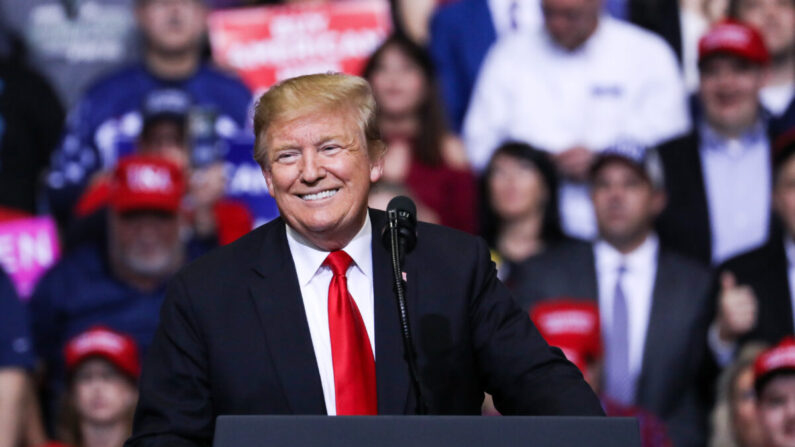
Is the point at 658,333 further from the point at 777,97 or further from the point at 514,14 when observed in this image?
the point at 514,14

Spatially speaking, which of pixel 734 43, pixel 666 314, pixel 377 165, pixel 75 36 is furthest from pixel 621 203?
pixel 377 165

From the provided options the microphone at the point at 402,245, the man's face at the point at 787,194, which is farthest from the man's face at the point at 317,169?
the man's face at the point at 787,194

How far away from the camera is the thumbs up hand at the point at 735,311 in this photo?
4.64 metres

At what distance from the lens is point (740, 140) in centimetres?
501

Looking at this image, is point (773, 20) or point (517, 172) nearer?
point (517, 172)

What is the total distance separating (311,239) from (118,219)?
9.33 ft

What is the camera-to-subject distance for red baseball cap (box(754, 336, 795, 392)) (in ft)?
13.1

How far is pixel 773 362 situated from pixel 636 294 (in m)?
0.74

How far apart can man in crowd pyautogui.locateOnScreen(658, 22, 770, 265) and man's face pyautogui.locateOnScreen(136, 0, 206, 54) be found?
196 cm

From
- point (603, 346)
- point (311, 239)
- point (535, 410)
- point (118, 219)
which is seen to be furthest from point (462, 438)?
point (118, 219)

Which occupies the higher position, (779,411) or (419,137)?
(419,137)

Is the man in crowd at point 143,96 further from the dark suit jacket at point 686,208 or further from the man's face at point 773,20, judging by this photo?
the man's face at point 773,20

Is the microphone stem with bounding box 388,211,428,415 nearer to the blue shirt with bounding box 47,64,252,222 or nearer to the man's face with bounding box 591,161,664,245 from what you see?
→ the man's face with bounding box 591,161,664,245

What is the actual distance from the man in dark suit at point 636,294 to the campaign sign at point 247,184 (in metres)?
1.06
